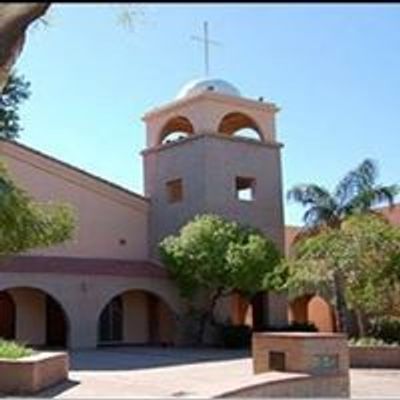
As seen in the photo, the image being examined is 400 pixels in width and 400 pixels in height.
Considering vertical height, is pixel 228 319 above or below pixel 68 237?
below

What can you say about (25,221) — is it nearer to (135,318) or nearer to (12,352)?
(12,352)

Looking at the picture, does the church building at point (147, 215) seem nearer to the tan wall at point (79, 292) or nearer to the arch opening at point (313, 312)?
the tan wall at point (79, 292)

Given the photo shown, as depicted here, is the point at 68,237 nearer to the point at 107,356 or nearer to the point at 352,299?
the point at 107,356

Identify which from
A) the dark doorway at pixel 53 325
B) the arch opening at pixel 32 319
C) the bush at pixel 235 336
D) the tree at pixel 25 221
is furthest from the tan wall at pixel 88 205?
the tree at pixel 25 221

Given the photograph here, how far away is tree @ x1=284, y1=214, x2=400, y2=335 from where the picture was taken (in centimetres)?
2325

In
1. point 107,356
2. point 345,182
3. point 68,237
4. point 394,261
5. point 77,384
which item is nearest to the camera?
point 77,384

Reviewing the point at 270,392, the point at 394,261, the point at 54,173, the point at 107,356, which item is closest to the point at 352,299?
the point at 394,261

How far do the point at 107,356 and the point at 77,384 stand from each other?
355 inches

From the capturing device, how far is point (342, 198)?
31328mm

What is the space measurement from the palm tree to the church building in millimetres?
2888

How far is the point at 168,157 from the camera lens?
34688mm

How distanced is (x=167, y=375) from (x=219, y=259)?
1125 centimetres

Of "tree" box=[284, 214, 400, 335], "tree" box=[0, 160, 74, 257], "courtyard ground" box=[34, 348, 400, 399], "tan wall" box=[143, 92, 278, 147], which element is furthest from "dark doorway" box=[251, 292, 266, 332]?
"tree" box=[0, 160, 74, 257]

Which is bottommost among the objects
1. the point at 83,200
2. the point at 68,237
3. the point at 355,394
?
→ the point at 355,394
